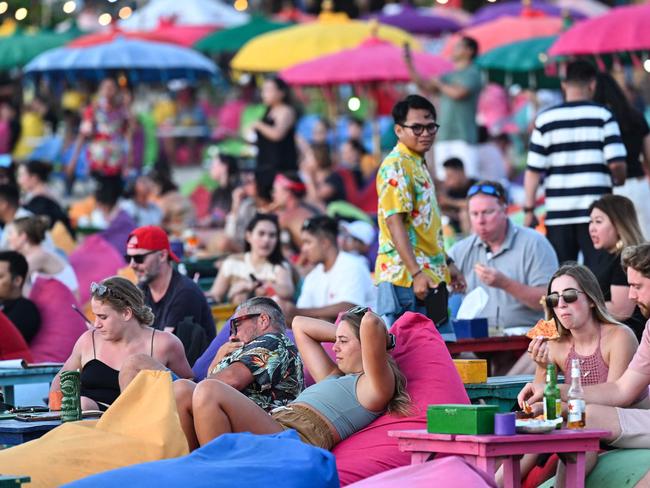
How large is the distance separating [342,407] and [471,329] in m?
1.82

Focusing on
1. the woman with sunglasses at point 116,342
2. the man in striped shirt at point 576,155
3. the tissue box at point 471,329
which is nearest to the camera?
the woman with sunglasses at point 116,342

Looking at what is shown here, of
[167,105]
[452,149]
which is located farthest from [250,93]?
[452,149]

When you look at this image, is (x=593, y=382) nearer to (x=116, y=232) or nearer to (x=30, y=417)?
(x=30, y=417)

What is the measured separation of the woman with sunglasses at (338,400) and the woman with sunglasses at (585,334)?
70cm

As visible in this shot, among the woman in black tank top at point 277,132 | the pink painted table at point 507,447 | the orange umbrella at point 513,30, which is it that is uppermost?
the orange umbrella at point 513,30

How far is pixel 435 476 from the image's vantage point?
256 inches

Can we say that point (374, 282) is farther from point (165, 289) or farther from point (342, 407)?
point (342, 407)

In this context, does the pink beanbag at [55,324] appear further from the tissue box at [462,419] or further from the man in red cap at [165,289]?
the tissue box at [462,419]

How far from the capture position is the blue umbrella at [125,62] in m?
19.6

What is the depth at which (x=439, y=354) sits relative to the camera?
7.88 meters

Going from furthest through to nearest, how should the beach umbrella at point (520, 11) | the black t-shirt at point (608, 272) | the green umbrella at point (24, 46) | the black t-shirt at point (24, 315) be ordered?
the green umbrella at point (24, 46) < the beach umbrella at point (520, 11) < the black t-shirt at point (24, 315) < the black t-shirt at point (608, 272)

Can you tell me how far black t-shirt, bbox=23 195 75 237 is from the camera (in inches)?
596

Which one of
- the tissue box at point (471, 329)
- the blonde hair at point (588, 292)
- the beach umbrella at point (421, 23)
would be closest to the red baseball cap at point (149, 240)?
the tissue box at point (471, 329)

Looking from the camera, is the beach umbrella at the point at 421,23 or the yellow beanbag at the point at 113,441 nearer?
the yellow beanbag at the point at 113,441
